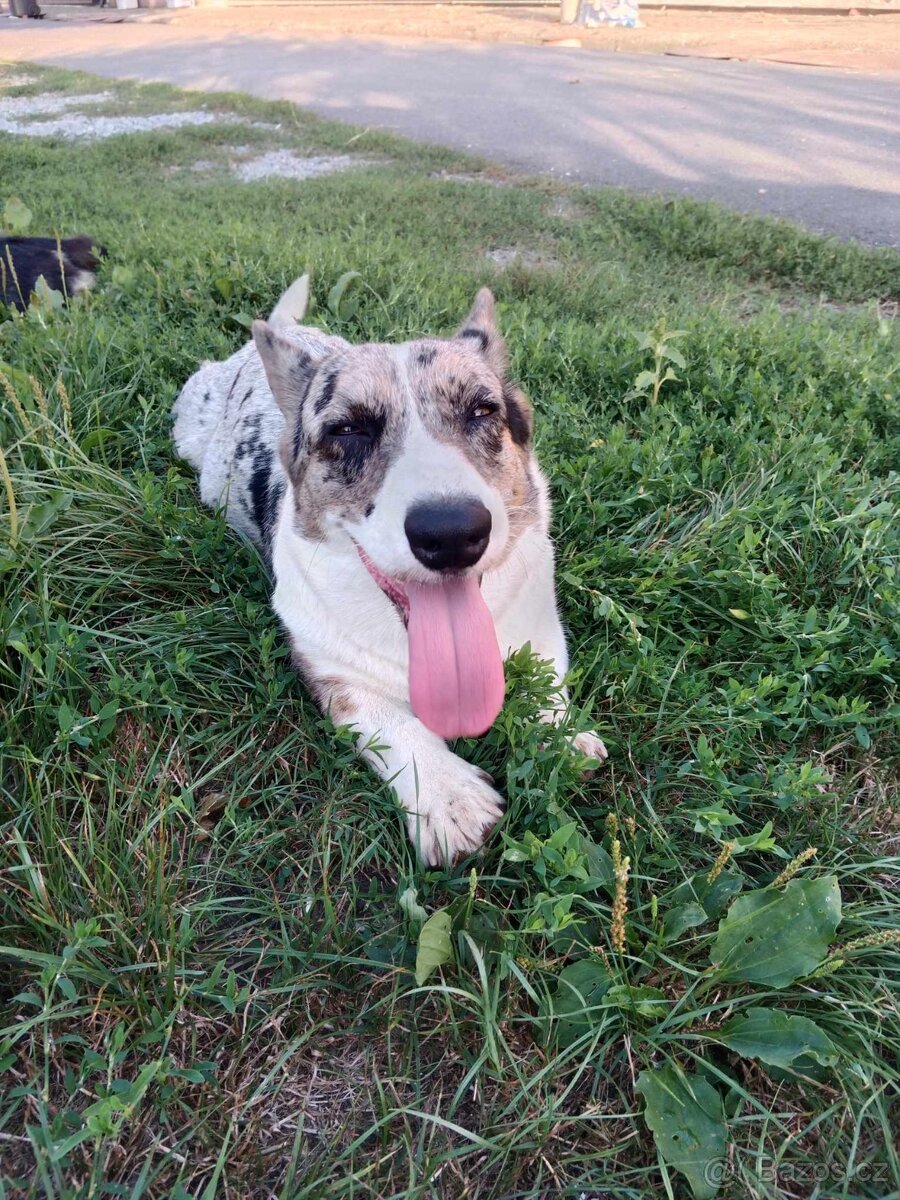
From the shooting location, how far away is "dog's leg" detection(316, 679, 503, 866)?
227cm

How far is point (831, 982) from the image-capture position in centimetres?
188

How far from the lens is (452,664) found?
2363mm

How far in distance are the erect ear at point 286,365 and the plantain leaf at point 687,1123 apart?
2.47 m

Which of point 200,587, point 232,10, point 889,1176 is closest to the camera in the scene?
point 889,1176

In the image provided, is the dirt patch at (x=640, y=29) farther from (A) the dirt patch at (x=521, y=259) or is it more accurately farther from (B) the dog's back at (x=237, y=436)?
(B) the dog's back at (x=237, y=436)

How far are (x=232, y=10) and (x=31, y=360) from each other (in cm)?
3345

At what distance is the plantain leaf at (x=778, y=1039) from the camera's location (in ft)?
5.52

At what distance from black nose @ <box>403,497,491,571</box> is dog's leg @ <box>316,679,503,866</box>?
641 mm

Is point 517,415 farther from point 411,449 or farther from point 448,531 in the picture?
point 448,531

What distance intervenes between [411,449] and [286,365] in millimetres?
997

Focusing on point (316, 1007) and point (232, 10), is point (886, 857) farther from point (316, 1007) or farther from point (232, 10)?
point (232, 10)

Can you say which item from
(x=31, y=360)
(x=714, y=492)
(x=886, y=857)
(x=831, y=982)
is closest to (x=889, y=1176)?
(x=831, y=982)
